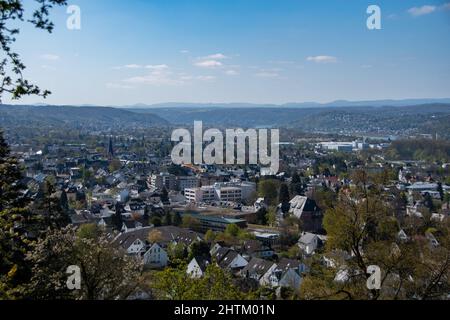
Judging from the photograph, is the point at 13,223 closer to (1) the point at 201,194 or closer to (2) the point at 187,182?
(1) the point at 201,194

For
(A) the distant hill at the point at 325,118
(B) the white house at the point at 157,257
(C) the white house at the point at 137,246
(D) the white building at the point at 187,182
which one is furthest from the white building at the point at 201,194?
(A) the distant hill at the point at 325,118

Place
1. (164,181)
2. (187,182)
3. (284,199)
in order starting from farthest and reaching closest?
1. (164,181)
2. (187,182)
3. (284,199)

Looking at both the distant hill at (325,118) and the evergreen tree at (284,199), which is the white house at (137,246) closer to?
the evergreen tree at (284,199)

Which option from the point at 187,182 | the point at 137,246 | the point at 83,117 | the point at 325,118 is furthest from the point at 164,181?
the point at 83,117

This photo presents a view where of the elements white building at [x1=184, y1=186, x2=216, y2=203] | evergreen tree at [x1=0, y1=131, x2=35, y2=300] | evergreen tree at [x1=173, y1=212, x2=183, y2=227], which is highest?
evergreen tree at [x1=0, y1=131, x2=35, y2=300]

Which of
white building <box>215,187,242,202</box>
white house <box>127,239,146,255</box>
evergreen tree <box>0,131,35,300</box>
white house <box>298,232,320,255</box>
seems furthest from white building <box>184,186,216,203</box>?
evergreen tree <box>0,131,35,300</box>

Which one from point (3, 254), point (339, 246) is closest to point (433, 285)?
point (339, 246)

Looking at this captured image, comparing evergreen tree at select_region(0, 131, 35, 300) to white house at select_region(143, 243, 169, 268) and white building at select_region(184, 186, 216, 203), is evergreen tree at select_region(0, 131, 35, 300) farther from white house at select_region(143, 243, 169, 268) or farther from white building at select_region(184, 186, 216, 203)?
white building at select_region(184, 186, 216, 203)

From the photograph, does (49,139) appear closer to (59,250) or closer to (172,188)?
(172,188)
